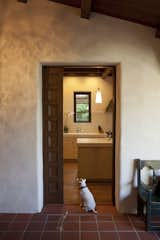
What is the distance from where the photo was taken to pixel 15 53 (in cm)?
349

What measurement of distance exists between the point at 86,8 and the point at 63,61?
2.52 ft

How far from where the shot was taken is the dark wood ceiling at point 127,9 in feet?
9.63

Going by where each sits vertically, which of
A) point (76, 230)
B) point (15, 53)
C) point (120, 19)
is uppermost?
point (120, 19)

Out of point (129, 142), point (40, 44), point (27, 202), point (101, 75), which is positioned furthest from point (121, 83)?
point (101, 75)

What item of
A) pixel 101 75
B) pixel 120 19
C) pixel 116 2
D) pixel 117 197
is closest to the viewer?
pixel 116 2

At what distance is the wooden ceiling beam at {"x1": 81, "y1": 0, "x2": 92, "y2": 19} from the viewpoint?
9.95ft

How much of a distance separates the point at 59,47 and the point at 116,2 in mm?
973

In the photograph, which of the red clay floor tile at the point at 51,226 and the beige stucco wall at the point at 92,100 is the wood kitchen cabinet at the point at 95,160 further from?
the beige stucco wall at the point at 92,100

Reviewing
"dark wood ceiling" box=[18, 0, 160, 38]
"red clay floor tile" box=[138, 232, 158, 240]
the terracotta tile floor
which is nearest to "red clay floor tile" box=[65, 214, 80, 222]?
the terracotta tile floor

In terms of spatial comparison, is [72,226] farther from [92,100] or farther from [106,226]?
[92,100]

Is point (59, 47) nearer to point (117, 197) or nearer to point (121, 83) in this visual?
point (121, 83)

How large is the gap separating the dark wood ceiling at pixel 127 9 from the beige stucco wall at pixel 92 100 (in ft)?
13.0

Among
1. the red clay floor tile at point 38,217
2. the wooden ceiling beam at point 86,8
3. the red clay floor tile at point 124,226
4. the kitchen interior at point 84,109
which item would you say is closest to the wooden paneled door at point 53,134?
the red clay floor tile at point 38,217

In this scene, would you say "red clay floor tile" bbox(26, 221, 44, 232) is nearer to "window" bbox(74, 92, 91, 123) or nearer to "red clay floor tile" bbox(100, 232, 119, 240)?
"red clay floor tile" bbox(100, 232, 119, 240)
